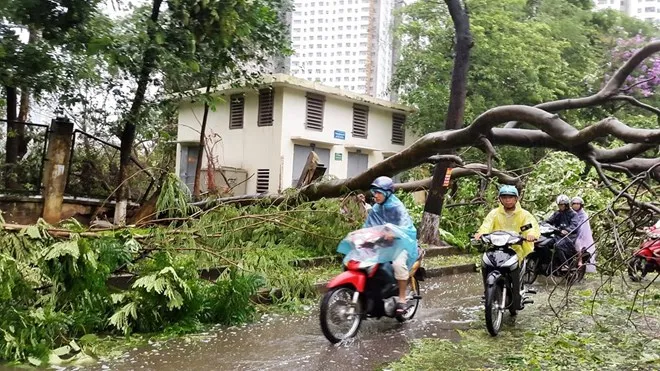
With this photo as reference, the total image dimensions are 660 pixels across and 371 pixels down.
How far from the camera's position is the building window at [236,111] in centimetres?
2153

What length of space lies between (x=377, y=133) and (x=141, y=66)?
14714mm

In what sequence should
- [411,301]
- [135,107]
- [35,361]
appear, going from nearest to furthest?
[35,361]
[411,301]
[135,107]

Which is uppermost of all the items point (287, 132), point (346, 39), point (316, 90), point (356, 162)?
point (346, 39)

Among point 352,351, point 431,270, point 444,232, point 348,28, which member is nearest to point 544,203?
point 444,232

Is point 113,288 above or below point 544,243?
below

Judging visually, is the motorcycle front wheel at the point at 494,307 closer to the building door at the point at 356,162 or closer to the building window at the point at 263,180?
the building window at the point at 263,180

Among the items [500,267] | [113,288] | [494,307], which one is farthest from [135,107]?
[494,307]

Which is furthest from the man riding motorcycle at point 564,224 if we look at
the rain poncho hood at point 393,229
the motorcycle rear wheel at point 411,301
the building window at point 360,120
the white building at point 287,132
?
the building window at point 360,120

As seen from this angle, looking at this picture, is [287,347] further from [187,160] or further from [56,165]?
[187,160]

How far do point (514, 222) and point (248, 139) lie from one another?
1517 centimetres

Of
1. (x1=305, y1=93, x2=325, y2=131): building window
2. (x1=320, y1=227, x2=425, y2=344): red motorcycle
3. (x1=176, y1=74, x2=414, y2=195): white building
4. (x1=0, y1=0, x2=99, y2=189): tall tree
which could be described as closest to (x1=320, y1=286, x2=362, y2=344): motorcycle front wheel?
(x1=320, y1=227, x2=425, y2=344): red motorcycle

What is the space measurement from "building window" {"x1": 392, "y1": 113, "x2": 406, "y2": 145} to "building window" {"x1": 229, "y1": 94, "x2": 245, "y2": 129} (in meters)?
6.41

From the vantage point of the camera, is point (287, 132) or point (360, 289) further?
point (287, 132)

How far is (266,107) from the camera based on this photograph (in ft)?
67.7
